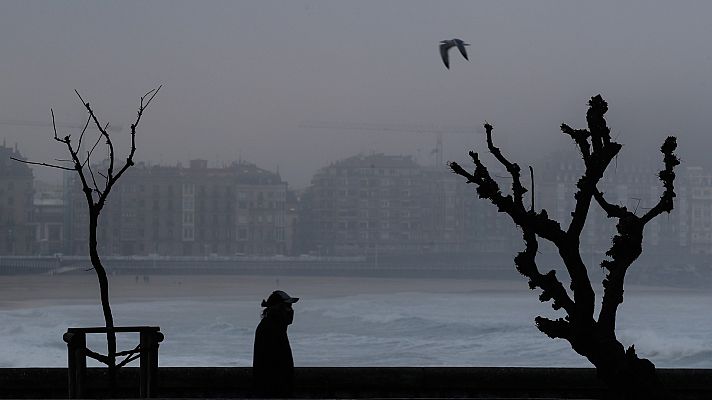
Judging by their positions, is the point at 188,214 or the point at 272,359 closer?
the point at 272,359

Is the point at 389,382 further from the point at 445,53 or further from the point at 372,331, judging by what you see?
the point at 372,331

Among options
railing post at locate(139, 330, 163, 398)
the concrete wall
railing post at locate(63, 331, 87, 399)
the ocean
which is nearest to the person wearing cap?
railing post at locate(139, 330, 163, 398)

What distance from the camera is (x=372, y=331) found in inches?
3408

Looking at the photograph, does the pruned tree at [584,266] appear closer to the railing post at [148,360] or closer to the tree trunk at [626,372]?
the tree trunk at [626,372]

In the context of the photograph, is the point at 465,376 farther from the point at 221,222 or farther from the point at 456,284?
the point at 221,222

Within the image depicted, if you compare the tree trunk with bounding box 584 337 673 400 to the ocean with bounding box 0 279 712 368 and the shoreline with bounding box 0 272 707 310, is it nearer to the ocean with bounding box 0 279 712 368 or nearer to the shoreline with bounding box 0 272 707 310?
the ocean with bounding box 0 279 712 368

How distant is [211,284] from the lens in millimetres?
152375

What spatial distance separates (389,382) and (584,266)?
2997 mm

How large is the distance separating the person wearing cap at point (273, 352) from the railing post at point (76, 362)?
1.10 metres

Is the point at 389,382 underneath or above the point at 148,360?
underneath

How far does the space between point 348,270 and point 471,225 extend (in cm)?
2757

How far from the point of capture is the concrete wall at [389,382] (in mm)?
8539

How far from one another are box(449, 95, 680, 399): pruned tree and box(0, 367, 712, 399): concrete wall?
2682mm

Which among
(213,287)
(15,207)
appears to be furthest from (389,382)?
(15,207)
